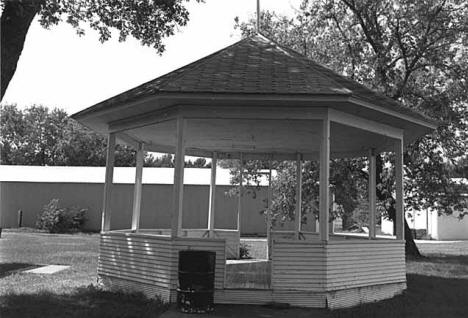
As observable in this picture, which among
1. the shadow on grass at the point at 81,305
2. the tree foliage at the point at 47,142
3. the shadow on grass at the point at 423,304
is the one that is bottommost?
the shadow on grass at the point at 81,305

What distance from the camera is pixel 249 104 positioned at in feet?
30.1

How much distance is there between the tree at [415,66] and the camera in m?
19.5

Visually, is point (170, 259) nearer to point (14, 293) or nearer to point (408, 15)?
point (14, 293)

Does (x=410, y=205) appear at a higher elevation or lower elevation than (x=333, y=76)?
lower

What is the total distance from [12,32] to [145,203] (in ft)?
71.7

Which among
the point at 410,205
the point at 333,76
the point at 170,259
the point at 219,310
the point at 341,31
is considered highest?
the point at 341,31

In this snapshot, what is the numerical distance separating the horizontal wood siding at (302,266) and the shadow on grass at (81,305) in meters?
2.10

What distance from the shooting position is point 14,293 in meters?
9.63

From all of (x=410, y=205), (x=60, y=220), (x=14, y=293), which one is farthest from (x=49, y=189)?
(x=14, y=293)

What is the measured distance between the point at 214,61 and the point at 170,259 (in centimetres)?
393

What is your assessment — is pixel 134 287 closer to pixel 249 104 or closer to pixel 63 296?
pixel 63 296

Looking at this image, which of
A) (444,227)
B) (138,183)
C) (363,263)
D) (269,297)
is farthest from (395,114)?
(444,227)

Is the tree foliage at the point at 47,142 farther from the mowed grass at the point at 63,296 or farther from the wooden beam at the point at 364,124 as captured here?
the wooden beam at the point at 364,124

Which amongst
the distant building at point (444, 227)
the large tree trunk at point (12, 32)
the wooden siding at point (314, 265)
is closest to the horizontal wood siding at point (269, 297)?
the wooden siding at point (314, 265)
